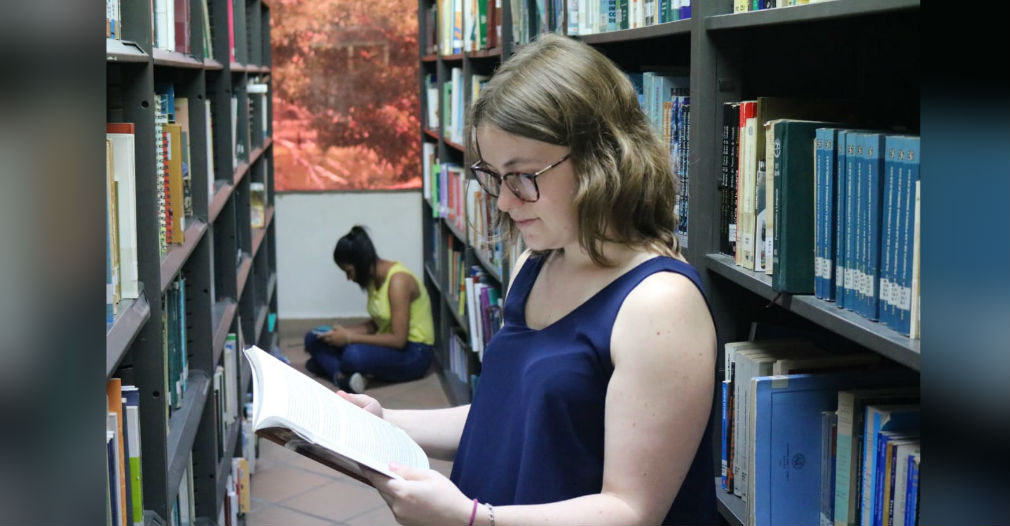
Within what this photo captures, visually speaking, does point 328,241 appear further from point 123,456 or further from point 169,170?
point 123,456

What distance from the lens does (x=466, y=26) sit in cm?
455

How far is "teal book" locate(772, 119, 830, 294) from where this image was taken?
1384mm

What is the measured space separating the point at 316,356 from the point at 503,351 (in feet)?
14.8

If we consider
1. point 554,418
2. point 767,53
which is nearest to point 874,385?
point 554,418

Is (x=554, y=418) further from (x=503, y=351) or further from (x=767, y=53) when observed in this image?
(x=767, y=53)

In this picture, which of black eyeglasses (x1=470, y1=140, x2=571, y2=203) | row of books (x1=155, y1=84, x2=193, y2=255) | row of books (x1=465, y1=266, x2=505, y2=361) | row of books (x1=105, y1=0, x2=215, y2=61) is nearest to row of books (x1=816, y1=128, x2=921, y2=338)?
black eyeglasses (x1=470, y1=140, x2=571, y2=203)

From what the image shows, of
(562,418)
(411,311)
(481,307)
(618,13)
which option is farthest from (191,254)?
(411,311)

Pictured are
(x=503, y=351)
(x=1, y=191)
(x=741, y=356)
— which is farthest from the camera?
(x=741, y=356)

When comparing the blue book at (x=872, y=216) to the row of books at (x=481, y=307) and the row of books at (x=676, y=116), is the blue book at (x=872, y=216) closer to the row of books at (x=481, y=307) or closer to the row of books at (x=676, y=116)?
the row of books at (x=676, y=116)

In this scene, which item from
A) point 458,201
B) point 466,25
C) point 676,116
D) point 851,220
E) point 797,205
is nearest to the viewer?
point 851,220

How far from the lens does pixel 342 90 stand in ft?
22.7

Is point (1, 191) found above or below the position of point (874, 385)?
above

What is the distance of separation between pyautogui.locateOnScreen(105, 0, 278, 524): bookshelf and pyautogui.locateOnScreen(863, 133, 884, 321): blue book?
0.92m

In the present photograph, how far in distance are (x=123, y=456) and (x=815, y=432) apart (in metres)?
1.09
